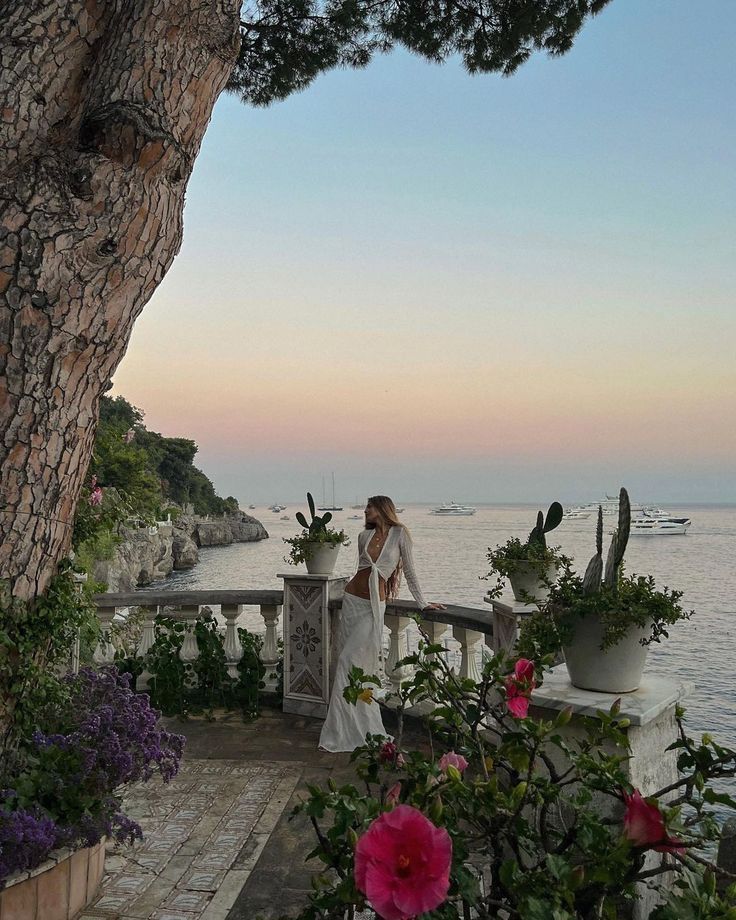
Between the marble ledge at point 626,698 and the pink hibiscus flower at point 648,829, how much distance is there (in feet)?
4.23

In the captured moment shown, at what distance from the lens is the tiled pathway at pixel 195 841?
2799mm

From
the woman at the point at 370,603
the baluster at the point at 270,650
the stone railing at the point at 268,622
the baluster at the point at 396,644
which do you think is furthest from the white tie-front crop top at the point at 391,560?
the baluster at the point at 270,650

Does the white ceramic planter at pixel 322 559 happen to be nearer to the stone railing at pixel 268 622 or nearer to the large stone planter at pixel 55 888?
the stone railing at pixel 268 622

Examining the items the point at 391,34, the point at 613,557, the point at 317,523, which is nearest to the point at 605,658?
the point at 613,557

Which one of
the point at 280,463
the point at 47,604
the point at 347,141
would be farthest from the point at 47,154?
the point at 280,463

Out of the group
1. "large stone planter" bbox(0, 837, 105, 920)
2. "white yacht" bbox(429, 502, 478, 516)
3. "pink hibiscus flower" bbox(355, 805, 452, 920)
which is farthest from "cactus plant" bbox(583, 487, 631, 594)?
"white yacht" bbox(429, 502, 478, 516)

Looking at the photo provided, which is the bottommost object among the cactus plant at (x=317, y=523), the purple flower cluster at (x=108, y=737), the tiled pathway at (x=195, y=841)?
the tiled pathway at (x=195, y=841)

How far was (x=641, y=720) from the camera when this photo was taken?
2158 millimetres

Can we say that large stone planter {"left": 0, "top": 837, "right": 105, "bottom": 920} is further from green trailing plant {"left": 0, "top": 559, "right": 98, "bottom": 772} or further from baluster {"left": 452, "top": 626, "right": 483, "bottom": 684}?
baluster {"left": 452, "top": 626, "right": 483, "bottom": 684}

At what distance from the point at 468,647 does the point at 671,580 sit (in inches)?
1269

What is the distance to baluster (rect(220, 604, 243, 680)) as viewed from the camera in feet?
18.5

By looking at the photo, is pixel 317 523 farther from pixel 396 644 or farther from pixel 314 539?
pixel 396 644

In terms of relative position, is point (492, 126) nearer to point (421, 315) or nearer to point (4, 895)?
point (421, 315)

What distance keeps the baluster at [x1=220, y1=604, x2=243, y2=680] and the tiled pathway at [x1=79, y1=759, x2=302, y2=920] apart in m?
1.23
